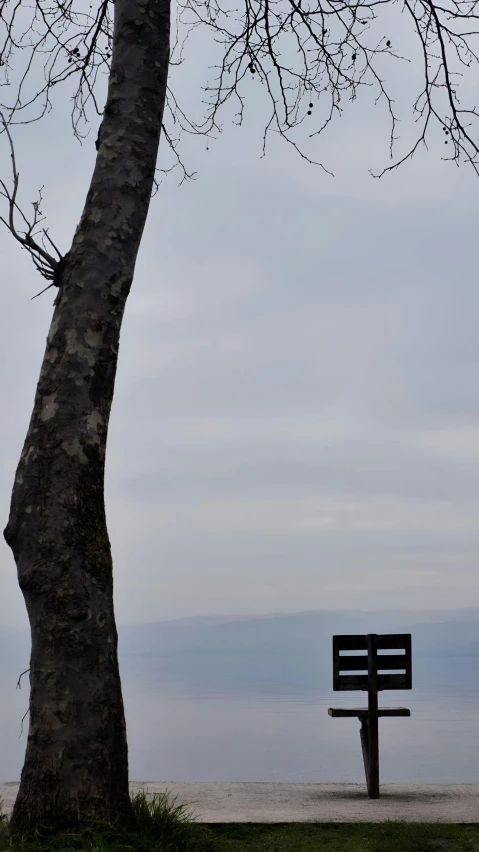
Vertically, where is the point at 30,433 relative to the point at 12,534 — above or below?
above

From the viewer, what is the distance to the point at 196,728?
3125 centimetres

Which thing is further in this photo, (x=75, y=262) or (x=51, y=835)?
(x=75, y=262)

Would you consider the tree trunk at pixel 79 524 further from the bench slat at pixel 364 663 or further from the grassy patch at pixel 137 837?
the bench slat at pixel 364 663

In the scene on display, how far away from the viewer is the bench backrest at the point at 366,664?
367 inches

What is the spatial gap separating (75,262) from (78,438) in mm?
1324

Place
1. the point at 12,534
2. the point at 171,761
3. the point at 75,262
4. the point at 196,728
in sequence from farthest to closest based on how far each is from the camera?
the point at 196,728 < the point at 171,761 < the point at 75,262 < the point at 12,534

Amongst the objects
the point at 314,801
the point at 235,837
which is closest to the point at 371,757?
the point at 314,801

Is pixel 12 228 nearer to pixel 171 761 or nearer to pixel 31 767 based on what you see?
pixel 31 767

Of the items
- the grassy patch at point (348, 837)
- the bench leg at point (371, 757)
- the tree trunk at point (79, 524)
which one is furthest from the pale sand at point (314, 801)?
the tree trunk at point (79, 524)

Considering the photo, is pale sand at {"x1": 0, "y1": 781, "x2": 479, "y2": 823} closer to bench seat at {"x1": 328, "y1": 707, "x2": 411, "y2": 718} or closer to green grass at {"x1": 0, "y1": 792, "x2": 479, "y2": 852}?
green grass at {"x1": 0, "y1": 792, "x2": 479, "y2": 852}

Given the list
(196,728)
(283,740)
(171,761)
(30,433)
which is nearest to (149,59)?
(30,433)

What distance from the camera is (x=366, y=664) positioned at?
369 inches

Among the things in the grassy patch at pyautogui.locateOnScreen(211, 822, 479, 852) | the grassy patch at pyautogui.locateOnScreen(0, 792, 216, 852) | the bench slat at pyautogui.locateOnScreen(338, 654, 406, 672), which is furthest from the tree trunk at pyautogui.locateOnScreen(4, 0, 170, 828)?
the bench slat at pyautogui.locateOnScreen(338, 654, 406, 672)

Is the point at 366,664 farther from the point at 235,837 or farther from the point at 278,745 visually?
the point at 278,745
